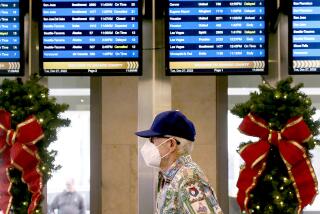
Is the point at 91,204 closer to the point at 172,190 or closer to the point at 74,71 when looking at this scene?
the point at 74,71

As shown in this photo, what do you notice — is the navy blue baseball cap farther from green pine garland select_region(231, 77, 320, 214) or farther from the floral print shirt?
green pine garland select_region(231, 77, 320, 214)

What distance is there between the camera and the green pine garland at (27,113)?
4.56 metres

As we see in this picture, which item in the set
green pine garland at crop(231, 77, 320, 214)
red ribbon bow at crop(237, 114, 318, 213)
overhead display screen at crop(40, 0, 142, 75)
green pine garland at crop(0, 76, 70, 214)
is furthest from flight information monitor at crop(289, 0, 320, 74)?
green pine garland at crop(0, 76, 70, 214)

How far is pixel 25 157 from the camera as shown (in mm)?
4477

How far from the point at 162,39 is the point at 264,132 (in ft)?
3.94

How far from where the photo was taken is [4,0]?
16.5 feet

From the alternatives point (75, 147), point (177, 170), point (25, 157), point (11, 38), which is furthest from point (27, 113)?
point (177, 170)

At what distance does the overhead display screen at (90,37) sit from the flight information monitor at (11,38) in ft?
0.64

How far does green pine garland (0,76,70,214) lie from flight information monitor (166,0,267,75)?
1.05 m

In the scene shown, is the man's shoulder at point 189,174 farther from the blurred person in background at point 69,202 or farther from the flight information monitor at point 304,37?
the blurred person in background at point 69,202

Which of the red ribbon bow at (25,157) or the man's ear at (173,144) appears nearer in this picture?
the man's ear at (173,144)

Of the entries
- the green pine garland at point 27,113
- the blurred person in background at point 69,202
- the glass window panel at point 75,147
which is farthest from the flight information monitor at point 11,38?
the blurred person in background at point 69,202

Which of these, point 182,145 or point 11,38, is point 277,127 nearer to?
point 182,145

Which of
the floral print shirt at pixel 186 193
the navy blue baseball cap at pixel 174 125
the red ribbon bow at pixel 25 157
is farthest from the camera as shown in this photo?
the red ribbon bow at pixel 25 157
